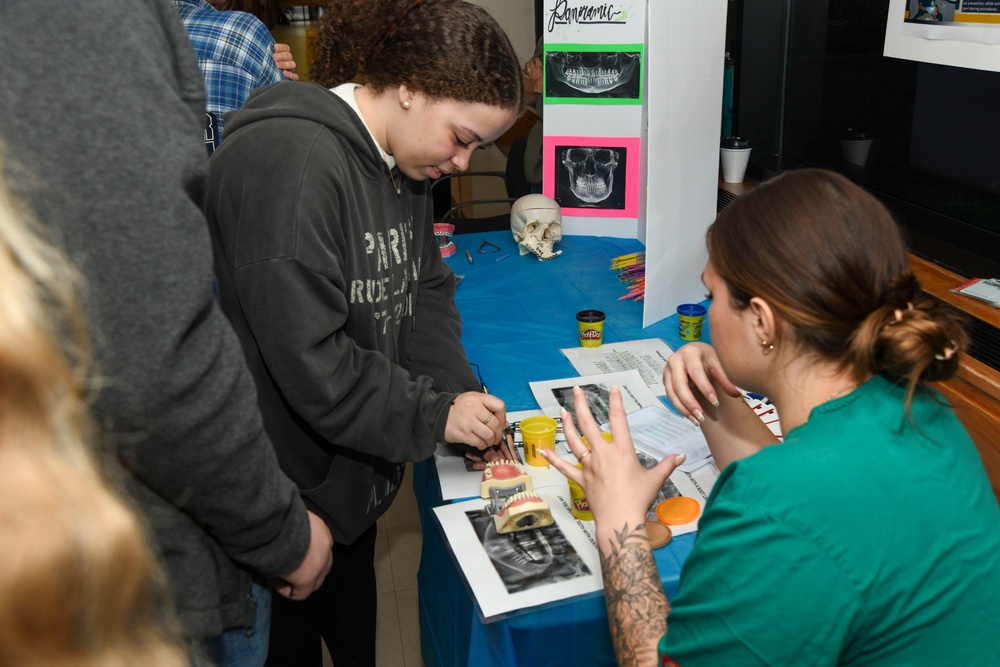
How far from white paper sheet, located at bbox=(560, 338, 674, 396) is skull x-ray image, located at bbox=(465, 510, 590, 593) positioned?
1.99ft

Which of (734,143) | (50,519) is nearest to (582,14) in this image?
(734,143)

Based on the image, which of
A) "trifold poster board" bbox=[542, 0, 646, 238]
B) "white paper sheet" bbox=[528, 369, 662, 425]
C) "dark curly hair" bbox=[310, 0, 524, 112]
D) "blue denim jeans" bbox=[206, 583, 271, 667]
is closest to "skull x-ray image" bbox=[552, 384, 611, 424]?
"white paper sheet" bbox=[528, 369, 662, 425]

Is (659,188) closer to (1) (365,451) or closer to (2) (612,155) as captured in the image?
(2) (612,155)

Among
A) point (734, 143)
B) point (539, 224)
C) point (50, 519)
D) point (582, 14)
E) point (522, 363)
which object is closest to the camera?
point (50, 519)

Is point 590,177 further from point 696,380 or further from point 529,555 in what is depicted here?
point 529,555

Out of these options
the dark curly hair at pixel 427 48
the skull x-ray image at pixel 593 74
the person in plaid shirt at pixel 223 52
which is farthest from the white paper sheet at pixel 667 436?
the person in plaid shirt at pixel 223 52

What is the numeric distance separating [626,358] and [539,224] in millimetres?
821

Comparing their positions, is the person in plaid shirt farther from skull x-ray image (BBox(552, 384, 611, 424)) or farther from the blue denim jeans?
the blue denim jeans

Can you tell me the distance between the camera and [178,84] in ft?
2.95

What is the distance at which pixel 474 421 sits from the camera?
1.42 metres

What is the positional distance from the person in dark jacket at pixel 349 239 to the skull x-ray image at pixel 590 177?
1.18m

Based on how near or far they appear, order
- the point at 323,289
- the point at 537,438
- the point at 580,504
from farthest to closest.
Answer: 1. the point at 537,438
2. the point at 580,504
3. the point at 323,289

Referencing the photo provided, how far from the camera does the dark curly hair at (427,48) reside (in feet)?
4.42

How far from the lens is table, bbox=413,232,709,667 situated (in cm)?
123
